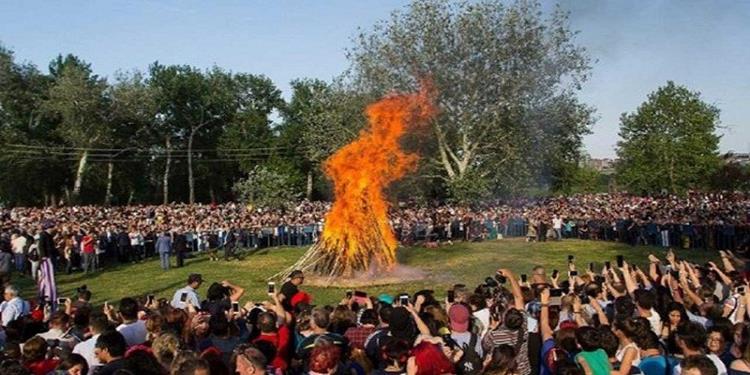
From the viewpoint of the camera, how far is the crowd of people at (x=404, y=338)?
5.78 m

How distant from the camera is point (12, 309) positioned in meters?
10.2

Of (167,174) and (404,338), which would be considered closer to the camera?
(404,338)

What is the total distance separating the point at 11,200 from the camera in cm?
6391

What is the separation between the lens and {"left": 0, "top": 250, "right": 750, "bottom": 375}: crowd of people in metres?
5.78

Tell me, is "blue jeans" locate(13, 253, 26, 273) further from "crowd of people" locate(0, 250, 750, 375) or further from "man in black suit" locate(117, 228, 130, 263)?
"crowd of people" locate(0, 250, 750, 375)

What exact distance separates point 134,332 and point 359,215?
45.9 feet

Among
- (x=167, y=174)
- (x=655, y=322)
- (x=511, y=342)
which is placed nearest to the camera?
(x=511, y=342)

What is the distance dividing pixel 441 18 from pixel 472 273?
20.7 metres

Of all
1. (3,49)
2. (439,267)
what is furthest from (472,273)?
(3,49)

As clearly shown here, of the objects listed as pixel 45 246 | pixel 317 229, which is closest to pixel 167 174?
pixel 317 229

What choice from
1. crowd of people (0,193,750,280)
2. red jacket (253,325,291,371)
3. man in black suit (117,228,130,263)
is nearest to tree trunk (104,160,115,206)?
crowd of people (0,193,750,280)

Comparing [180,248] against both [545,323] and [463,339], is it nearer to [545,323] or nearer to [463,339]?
[463,339]

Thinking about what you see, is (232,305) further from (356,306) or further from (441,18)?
(441,18)


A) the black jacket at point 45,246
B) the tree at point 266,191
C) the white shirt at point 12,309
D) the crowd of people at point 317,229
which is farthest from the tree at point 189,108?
the white shirt at point 12,309
